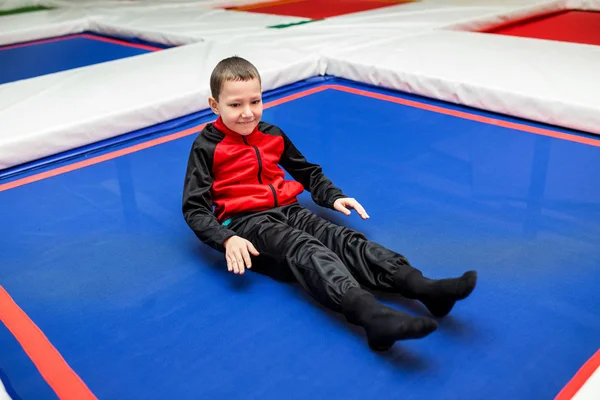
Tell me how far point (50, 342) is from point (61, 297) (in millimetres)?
195

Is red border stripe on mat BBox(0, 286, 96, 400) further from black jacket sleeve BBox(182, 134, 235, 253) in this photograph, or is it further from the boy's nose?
the boy's nose

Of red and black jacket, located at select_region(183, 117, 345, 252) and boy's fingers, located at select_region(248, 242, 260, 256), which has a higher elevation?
red and black jacket, located at select_region(183, 117, 345, 252)

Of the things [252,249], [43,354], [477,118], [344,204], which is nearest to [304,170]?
[344,204]

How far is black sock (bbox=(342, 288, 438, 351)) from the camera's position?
1194 millimetres

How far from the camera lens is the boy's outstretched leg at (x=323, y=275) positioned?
4.02ft

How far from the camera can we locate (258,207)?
1.71 meters

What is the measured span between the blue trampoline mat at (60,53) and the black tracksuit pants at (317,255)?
9.24ft

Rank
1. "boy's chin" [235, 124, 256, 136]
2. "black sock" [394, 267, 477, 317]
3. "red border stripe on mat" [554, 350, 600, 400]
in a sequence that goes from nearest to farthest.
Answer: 1. "red border stripe on mat" [554, 350, 600, 400]
2. "black sock" [394, 267, 477, 317]
3. "boy's chin" [235, 124, 256, 136]

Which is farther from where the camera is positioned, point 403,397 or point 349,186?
point 349,186

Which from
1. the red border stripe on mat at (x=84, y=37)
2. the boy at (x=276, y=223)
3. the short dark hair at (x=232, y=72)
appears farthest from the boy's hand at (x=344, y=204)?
the red border stripe on mat at (x=84, y=37)

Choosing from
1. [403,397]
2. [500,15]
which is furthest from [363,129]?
[500,15]

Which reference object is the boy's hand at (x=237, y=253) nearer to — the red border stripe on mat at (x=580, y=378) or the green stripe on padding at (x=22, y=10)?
the red border stripe on mat at (x=580, y=378)

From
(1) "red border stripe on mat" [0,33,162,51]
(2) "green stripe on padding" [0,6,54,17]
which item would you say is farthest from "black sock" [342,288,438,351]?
(2) "green stripe on padding" [0,6,54,17]

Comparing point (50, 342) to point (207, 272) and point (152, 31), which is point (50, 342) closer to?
point (207, 272)
